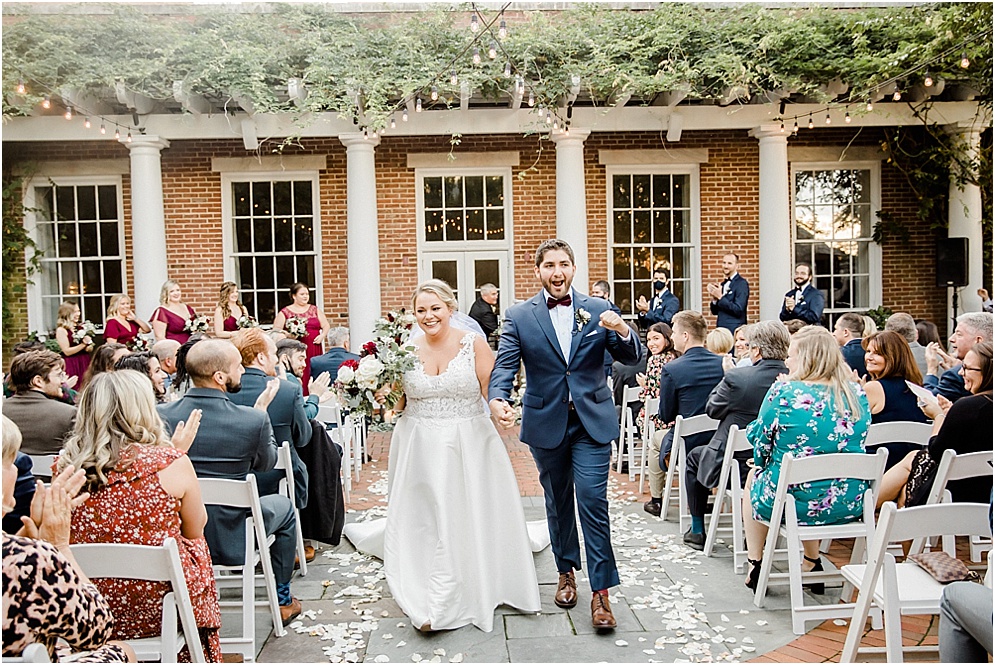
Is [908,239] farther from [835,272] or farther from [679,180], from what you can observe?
[679,180]

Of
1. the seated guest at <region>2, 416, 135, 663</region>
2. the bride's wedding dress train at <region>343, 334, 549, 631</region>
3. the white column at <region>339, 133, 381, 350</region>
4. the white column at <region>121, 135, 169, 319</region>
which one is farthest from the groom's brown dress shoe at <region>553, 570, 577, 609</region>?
the white column at <region>121, 135, 169, 319</region>

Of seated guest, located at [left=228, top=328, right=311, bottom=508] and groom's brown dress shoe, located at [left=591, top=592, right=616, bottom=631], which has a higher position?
seated guest, located at [left=228, top=328, right=311, bottom=508]

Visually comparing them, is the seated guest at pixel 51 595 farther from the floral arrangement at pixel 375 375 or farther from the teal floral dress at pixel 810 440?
the teal floral dress at pixel 810 440

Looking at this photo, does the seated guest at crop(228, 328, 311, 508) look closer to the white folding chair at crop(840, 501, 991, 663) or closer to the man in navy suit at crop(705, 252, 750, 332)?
the white folding chair at crop(840, 501, 991, 663)

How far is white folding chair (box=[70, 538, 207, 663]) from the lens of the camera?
2875 mm

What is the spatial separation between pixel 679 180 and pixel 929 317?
4415 millimetres

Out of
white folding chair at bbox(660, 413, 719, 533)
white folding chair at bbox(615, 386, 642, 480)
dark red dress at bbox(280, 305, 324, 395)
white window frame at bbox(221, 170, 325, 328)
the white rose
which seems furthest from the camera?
white window frame at bbox(221, 170, 325, 328)

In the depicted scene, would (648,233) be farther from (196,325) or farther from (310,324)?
(196,325)

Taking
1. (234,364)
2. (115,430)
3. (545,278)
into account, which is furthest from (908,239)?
(115,430)

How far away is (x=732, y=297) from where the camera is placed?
437 inches

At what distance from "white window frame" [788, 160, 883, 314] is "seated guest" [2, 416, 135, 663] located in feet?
39.6

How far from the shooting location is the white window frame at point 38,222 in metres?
12.3

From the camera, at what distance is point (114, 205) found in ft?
41.3

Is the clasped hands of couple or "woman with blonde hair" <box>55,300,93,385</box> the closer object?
the clasped hands of couple
